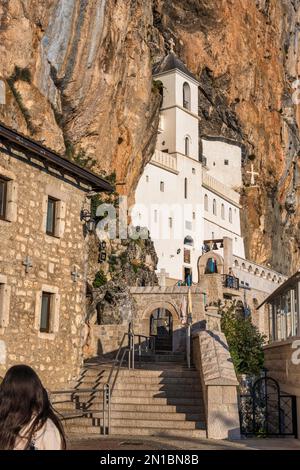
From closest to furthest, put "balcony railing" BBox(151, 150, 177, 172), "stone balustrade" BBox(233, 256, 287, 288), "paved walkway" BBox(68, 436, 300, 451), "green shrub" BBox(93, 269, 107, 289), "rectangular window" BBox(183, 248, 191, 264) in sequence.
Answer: "paved walkway" BBox(68, 436, 300, 451) → "green shrub" BBox(93, 269, 107, 289) → "stone balustrade" BBox(233, 256, 287, 288) → "balcony railing" BBox(151, 150, 177, 172) → "rectangular window" BBox(183, 248, 191, 264)

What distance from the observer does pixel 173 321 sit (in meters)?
23.3

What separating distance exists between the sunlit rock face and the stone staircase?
10.8m

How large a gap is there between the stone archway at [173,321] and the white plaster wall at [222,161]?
35834 mm

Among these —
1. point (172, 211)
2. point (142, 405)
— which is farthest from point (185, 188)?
point (142, 405)

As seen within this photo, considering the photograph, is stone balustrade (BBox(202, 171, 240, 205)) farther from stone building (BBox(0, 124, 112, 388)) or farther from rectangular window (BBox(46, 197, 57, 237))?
rectangular window (BBox(46, 197, 57, 237))

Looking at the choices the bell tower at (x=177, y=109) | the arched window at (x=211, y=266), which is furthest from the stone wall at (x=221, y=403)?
the bell tower at (x=177, y=109)

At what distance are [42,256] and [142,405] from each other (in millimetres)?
4149

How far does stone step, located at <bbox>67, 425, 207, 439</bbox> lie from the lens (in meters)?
12.4

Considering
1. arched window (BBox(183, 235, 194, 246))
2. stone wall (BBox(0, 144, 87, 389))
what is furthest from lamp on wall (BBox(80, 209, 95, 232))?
arched window (BBox(183, 235, 194, 246))

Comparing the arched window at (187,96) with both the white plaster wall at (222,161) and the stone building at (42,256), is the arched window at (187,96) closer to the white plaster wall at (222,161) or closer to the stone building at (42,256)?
the white plaster wall at (222,161)

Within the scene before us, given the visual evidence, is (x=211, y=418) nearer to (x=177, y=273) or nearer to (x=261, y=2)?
(x=177, y=273)

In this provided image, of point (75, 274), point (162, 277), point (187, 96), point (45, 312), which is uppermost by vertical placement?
point (187, 96)

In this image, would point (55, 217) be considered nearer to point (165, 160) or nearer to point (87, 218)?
point (87, 218)

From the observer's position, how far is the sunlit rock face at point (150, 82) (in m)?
24.7
